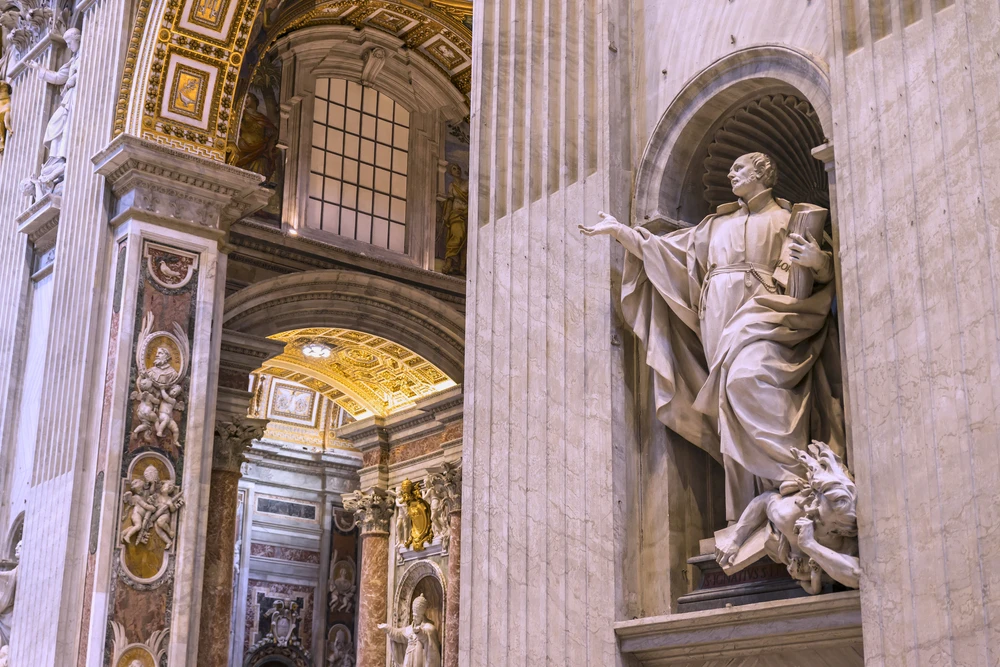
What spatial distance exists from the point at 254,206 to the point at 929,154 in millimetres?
9611

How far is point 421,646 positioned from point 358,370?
155 inches

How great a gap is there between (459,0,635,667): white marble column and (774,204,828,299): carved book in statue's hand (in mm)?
966

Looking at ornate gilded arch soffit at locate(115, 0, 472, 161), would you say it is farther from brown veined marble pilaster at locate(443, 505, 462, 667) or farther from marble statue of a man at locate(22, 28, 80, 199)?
brown veined marble pilaster at locate(443, 505, 462, 667)

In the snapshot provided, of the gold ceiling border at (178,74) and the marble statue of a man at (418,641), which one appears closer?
the gold ceiling border at (178,74)

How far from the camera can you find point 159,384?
489 inches

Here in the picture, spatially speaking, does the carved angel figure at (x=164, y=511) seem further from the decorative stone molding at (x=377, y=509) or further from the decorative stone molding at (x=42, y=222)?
the decorative stone molding at (x=377, y=509)

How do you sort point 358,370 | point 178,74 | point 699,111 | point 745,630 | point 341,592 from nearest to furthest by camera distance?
point 745,630 < point 699,111 < point 178,74 < point 358,370 < point 341,592

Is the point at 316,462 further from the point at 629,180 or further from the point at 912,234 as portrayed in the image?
the point at 912,234

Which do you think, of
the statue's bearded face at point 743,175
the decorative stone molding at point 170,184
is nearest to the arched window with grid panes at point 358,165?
the decorative stone molding at point 170,184

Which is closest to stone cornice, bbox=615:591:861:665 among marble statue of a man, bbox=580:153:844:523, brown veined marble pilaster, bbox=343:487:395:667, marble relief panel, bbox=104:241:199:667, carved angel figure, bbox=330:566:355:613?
marble statue of a man, bbox=580:153:844:523

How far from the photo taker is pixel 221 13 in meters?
13.6

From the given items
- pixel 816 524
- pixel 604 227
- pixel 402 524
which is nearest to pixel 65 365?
pixel 402 524

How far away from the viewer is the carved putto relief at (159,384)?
1223 centimetres

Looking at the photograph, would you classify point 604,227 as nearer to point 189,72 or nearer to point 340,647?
point 189,72
